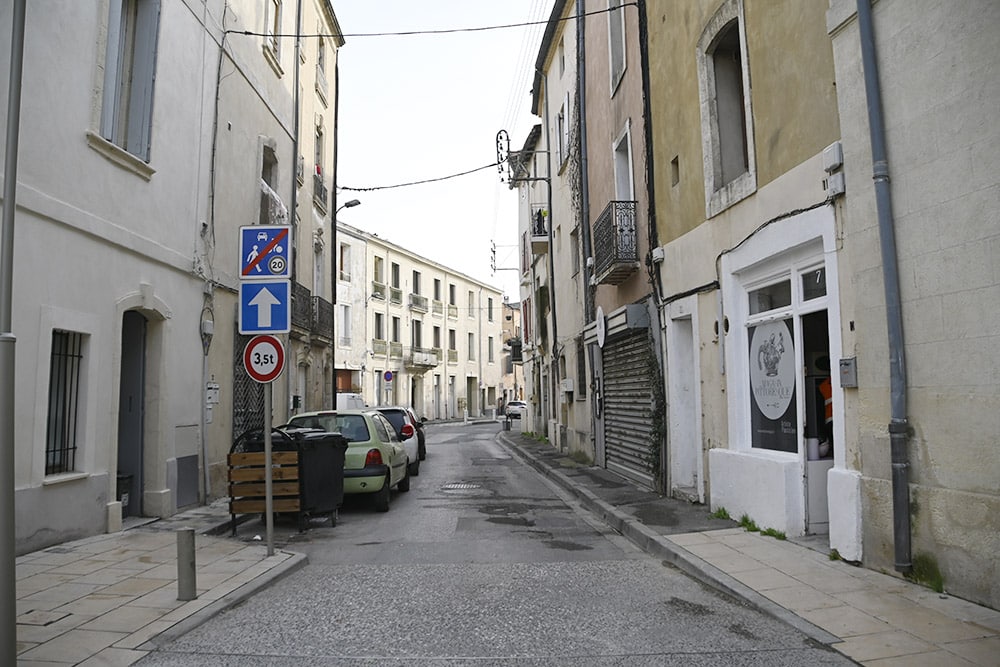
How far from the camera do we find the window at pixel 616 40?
13.9 metres

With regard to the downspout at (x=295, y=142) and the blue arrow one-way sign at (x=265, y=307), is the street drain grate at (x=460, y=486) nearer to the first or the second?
the downspout at (x=295, y=142)

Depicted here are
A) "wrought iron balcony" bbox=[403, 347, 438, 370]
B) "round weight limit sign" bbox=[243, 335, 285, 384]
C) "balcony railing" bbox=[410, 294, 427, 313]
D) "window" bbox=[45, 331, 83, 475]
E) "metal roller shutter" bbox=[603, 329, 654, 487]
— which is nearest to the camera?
"round weight limit sign" bbox=[243, 335, 285, 384]

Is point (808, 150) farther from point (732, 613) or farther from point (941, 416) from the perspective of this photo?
point (732, 613)

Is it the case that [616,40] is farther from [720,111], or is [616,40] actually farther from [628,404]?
[628,404]

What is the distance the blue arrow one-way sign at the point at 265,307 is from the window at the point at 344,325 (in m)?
32.2

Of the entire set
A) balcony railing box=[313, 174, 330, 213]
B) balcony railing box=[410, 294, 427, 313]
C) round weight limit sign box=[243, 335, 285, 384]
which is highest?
balcony railing box=[410, 294, 427, 313]

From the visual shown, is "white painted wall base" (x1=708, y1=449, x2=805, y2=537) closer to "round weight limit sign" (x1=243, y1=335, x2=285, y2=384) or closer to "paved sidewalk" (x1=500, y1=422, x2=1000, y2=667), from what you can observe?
"paved sidewalk" (x1=500, y1=422, x2=1000, y2=667)

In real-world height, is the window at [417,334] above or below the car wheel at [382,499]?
above

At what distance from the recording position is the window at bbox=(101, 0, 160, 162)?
9438 millimetres

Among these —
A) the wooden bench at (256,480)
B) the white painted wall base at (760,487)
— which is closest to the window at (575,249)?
the white painted wall base at (760,487)

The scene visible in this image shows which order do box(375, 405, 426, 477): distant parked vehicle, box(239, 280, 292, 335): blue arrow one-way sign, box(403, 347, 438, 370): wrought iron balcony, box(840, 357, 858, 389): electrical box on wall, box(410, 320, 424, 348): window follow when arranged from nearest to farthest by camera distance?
box(840, 357, 858, 389): electrical box on wall < box(239, 280, 292, 335): blue arrow one-way sign < box(375, 405, 426, 477): distant parked vehicle < box(403, 347, 438, 370): wrought iron balcony < box(410, 320, 424, 348): window

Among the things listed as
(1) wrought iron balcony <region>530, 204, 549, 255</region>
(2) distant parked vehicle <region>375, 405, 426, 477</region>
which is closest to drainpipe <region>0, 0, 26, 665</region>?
(2) distant parked vehicle <region>375, 405, 426, 477</region>

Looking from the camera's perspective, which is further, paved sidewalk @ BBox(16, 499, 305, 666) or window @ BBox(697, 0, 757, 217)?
window @ BBox(697, 0, 757, 217)

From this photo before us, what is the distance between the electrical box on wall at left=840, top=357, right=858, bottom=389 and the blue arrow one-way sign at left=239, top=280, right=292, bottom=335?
17.0 feet
